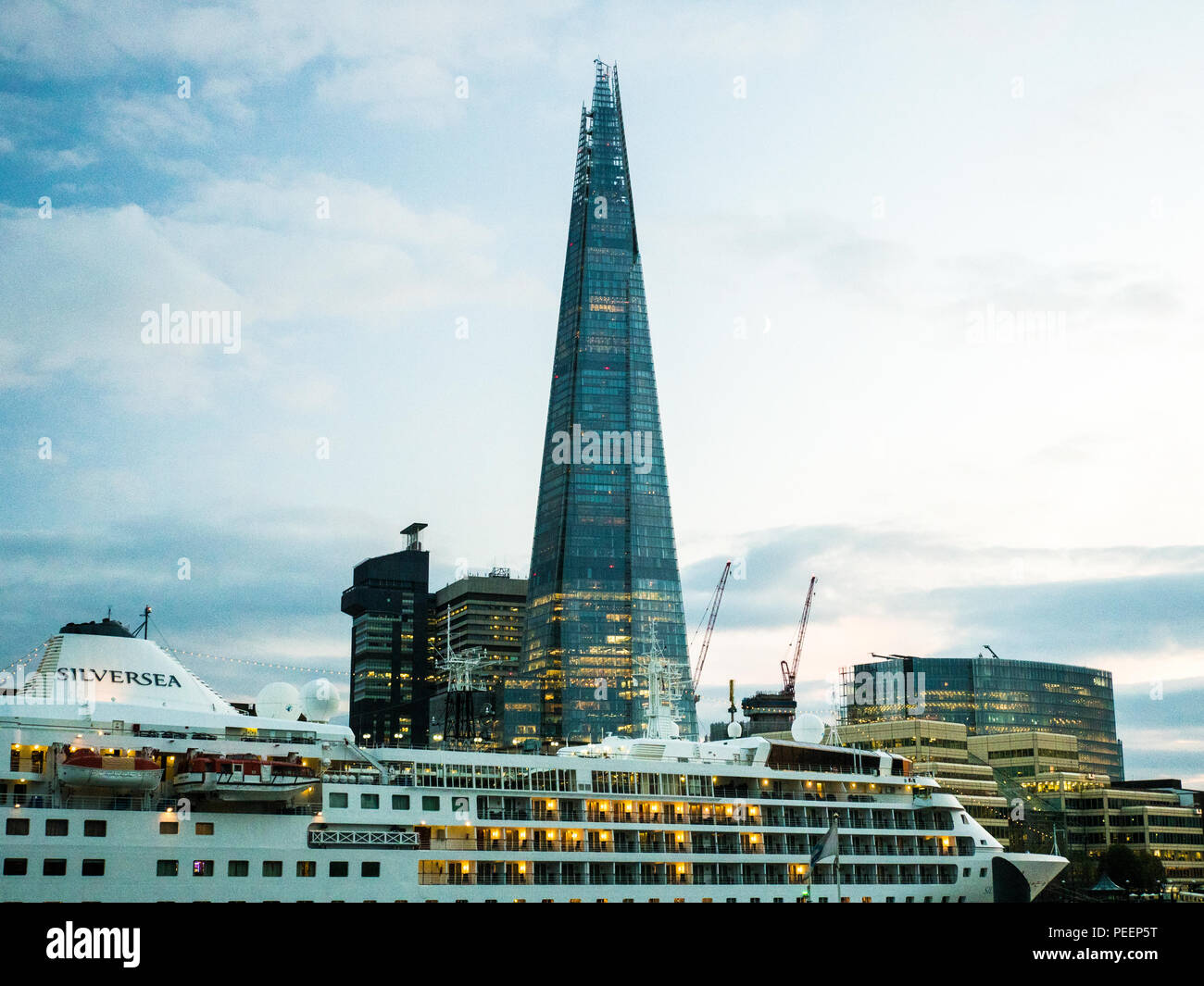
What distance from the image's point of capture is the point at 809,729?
98625mm

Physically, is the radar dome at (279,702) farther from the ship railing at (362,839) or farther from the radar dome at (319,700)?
the ship railing at (362,839)

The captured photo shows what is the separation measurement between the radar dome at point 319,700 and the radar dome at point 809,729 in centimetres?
3969

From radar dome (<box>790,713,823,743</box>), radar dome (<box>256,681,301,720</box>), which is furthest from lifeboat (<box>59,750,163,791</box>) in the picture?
radar dome (<box>790,713,823,743</box>)

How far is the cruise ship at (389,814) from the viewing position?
57.6 metres

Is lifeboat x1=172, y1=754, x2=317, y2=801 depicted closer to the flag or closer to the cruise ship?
the cruise ship

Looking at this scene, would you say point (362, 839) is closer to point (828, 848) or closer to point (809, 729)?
point (828, 848)

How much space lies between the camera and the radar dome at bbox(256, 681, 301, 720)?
72.3 metres

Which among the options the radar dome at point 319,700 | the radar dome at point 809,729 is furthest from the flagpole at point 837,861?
the radar dome at point 319,700

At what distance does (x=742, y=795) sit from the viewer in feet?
259

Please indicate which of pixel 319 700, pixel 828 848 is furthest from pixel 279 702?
pixel 828 848

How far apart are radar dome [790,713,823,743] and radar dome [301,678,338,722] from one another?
39.7 m

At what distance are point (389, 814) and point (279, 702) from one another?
12.2 metres

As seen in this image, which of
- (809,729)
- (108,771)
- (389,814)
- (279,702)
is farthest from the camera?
(809,729)
